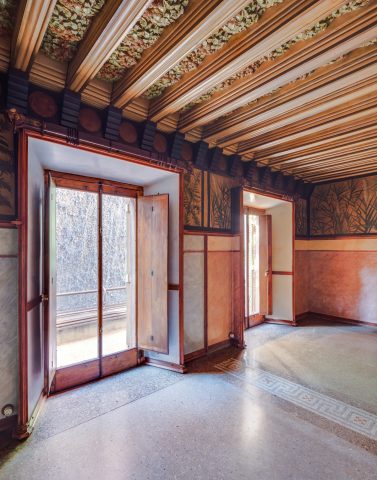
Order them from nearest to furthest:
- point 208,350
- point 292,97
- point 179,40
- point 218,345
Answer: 1. point 179,40
2. point 292,97
3. point 208,350
4. point 218,345

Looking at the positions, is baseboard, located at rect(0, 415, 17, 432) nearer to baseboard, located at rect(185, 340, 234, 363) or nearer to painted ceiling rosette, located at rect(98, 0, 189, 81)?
baseboard, located at rect(185, 340, 234, 363)

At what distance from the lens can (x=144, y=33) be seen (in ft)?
5.71

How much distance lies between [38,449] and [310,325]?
4.51m

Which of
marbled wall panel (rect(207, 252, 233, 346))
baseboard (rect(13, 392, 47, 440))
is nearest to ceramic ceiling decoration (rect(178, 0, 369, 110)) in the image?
marbled wall panel (rect(207, 252, 233, 346))

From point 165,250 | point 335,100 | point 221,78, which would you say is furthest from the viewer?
point 165,250

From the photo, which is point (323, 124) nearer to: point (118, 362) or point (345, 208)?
point (345, 208)

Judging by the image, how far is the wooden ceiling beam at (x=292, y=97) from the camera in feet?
6.33

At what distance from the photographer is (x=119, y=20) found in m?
1.50

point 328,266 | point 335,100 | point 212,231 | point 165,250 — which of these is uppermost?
point 335,100

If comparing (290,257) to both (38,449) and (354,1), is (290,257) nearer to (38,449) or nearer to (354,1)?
(354,1)

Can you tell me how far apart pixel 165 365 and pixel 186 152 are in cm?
265

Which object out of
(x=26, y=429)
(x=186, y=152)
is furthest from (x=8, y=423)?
(x=186, y=152)

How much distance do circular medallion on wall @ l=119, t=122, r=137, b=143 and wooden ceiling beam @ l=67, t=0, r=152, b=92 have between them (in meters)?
0.60

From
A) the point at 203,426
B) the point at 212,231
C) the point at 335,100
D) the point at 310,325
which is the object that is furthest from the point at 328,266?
the point at 203,426
